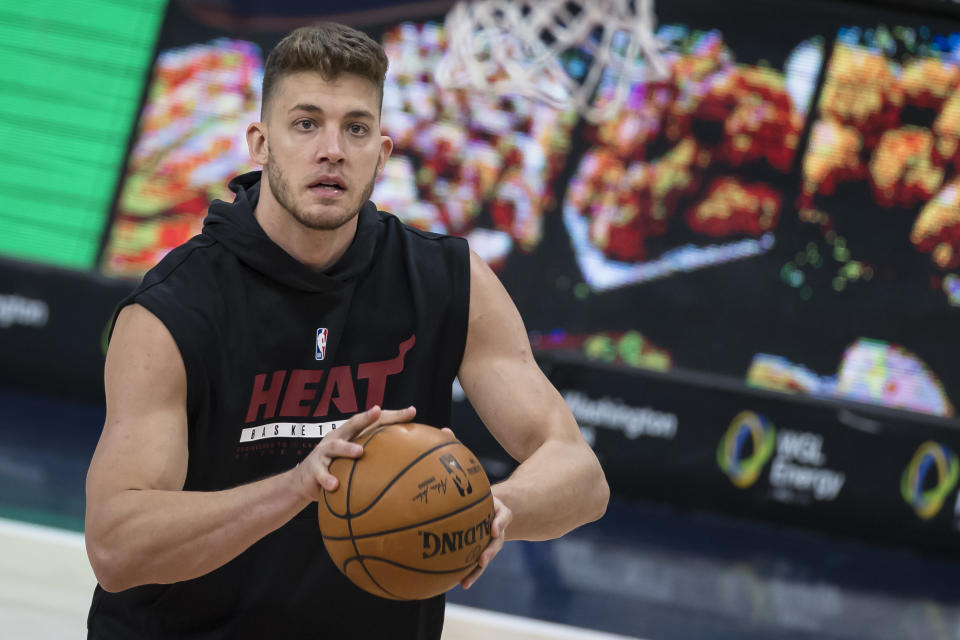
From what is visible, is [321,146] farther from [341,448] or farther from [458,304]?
[341,448]

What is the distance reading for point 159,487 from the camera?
74.9 inches

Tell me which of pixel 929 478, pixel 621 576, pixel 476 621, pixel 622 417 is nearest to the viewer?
pixel 476 621

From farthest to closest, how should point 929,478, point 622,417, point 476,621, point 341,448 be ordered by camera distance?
point 622,417, point 929,478, point 476,621, point 341,448

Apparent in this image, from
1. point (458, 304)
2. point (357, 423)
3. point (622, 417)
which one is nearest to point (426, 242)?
point (458, 304)

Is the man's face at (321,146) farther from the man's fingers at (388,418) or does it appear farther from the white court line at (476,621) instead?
the white court line at (476,621)

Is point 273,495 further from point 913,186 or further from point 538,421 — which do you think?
point 913,186

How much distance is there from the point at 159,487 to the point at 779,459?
4.47 meters

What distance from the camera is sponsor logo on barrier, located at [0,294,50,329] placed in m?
6.09

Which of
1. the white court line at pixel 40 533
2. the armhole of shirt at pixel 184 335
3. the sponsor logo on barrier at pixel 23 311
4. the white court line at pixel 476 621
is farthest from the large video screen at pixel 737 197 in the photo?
the armhole of shirt at pixel 184 335

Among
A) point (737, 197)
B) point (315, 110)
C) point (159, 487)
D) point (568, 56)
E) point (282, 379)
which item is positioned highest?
point (568, 56)

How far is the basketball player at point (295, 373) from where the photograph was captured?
1925 millimetres

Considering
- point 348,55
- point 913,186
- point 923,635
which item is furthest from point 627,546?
point 348,55

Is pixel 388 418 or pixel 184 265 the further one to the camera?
pixel 184 265

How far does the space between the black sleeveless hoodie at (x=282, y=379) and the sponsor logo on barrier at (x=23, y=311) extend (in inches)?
164
